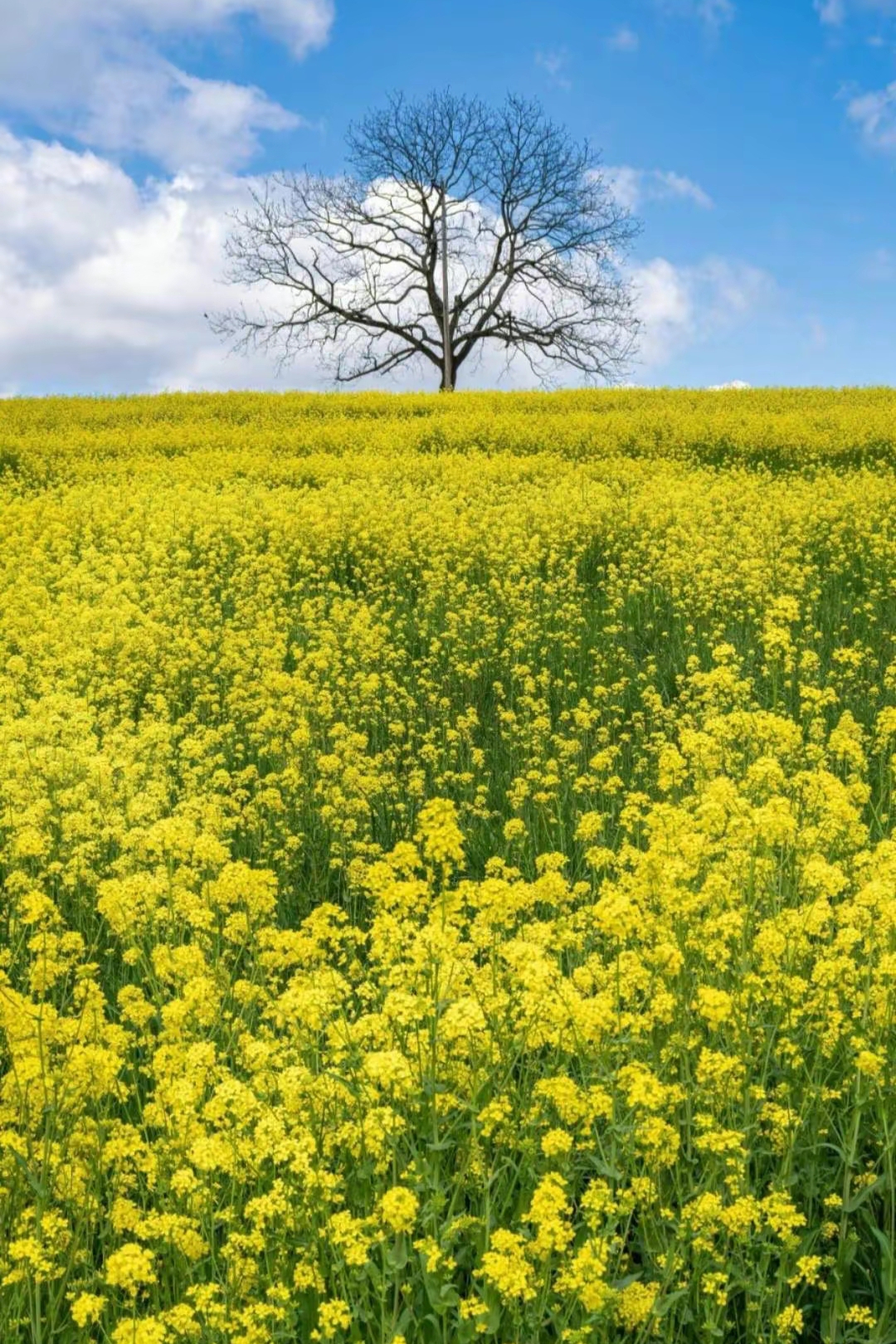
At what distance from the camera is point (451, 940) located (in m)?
3.36

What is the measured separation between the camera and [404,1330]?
268cm

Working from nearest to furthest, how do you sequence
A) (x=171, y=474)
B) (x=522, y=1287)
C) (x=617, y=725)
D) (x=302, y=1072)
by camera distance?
(x=522, y=1287), (x=302, y=1072), (x=617, y=725), (x=171, y=474)

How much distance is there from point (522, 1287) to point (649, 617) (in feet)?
29.9

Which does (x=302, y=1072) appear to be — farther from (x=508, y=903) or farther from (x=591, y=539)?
(x=591, y=539)

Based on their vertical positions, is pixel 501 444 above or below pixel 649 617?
above

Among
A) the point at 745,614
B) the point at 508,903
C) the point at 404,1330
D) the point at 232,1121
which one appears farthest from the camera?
the point at 745,614

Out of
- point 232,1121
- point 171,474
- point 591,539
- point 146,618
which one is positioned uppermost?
point 171,474

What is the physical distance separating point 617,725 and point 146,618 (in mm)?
4931

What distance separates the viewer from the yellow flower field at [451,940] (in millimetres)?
2852

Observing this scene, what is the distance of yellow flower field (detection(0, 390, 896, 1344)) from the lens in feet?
9.36

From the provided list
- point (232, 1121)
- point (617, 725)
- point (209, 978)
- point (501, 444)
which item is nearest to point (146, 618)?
point (617, 725)

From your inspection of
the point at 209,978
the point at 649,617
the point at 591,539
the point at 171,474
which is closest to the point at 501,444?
the point at 171,474

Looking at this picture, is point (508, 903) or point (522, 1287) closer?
point (522, 1287)

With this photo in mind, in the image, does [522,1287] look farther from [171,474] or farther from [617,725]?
[171,474]
